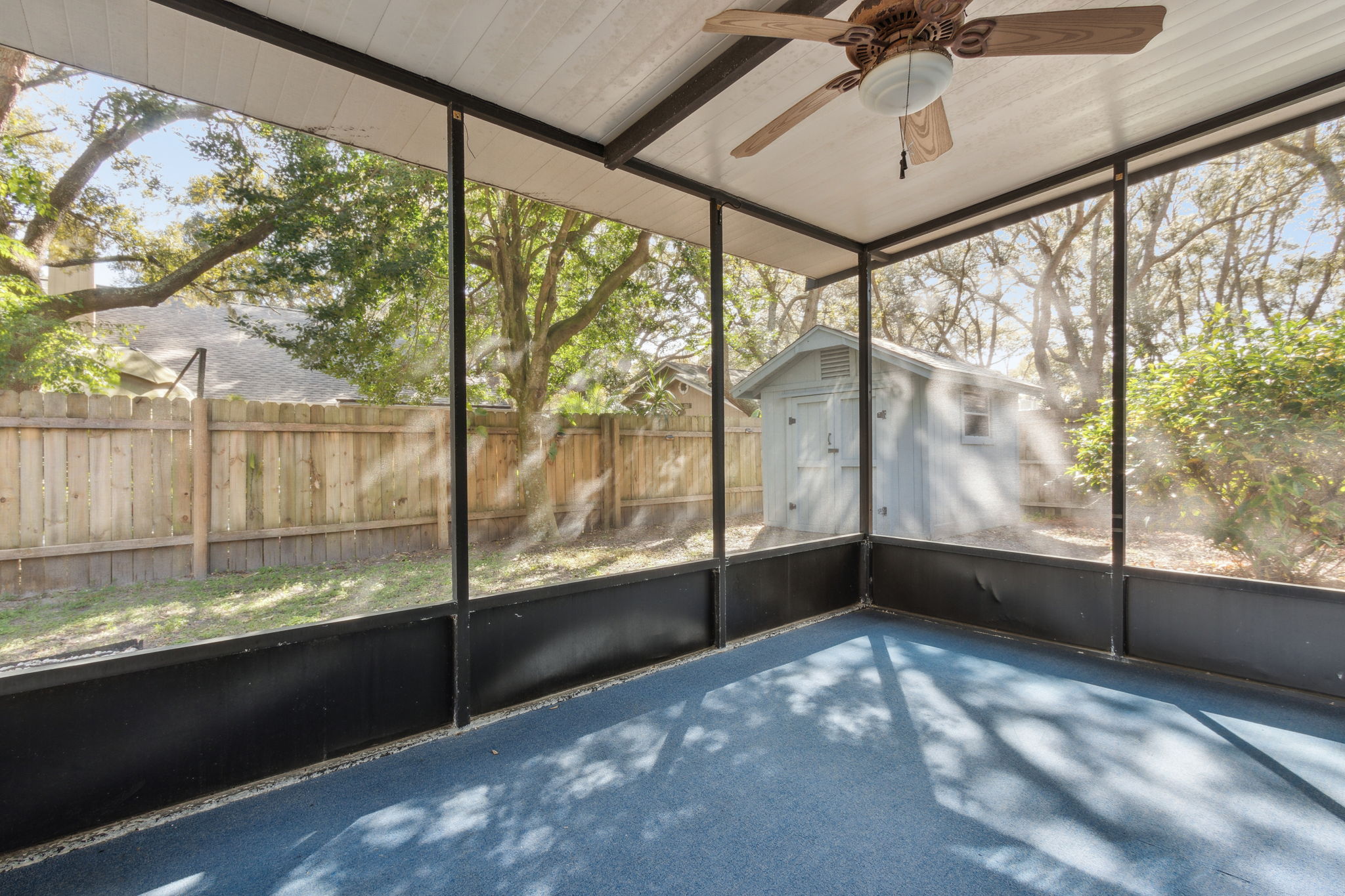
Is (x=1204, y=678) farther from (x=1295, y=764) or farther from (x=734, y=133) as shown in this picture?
(x=734, y=133)

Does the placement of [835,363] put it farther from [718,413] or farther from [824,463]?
[718,413]

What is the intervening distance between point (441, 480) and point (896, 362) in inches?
182

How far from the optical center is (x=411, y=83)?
2.12 metres

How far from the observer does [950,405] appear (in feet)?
19.7

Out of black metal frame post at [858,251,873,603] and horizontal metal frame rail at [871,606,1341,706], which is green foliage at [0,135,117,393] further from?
horizontal metal frame rail at [871,606,1341,706]

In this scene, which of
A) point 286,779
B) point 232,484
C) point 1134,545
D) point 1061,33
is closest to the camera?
point 1061,33

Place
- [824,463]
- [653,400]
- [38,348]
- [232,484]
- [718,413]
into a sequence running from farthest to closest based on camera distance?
[653,400] < [824,463] < [232,484] < [38,348] < [718,413]

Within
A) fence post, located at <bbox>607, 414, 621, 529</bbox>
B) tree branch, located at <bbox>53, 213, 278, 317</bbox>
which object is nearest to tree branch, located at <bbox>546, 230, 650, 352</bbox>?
fence post, located at <bbox>607, 414, 621, 529</bbox>

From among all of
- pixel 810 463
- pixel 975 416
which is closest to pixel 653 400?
pixel 810 463

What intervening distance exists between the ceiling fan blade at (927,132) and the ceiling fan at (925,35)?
218 mm

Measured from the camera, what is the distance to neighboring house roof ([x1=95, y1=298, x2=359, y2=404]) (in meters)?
4.95

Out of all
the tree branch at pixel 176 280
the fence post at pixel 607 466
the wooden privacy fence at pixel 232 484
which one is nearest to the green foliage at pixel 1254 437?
the fence post at pixel 607 466

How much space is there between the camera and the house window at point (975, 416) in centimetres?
611

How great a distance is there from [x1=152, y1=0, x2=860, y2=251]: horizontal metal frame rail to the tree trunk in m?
3.39
